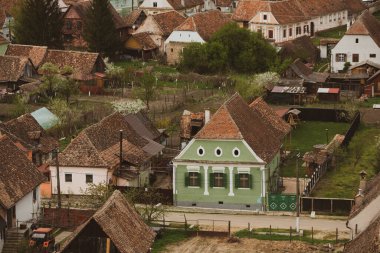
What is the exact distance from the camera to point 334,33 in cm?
11012

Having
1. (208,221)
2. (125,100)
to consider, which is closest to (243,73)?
(125,100)

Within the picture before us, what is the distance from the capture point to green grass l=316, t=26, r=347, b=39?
108238 millimetres

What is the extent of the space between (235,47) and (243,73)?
7.59 ft

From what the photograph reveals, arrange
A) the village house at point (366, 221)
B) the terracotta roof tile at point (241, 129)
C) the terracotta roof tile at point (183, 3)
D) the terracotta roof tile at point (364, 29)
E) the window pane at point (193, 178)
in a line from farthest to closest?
the terracotta roof tile at point (183, 3), the terracotta roof tile at point (364, 29), the window pane at point (193, 178), the terracotta roof tile at point (241, 129), the village house at point (366, 221)

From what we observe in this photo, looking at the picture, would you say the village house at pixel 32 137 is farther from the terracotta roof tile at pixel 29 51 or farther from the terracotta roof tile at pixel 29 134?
the terracotta roof tile at pixel 29 51

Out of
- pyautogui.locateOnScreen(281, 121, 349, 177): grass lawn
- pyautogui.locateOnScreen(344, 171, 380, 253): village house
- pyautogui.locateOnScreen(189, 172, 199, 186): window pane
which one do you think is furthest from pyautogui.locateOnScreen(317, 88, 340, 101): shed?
pyautogui.locateOnScreen(344, 171, 380, 253): village house

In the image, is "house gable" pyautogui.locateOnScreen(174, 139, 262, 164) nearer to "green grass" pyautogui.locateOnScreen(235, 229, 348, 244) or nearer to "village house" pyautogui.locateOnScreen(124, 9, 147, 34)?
"green grass" pyautogui.locateOnScreen(235, 229, 348, 244)

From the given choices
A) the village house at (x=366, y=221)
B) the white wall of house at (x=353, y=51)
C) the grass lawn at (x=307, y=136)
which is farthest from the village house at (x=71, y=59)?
the village house at (x=366, y=221)

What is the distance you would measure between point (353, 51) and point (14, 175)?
149 feet

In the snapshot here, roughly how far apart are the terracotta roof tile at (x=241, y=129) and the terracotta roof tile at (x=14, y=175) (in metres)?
8.79

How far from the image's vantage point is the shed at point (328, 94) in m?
84.8

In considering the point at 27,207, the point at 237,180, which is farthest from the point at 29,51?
the point at 27,207

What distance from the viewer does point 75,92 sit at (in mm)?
86812

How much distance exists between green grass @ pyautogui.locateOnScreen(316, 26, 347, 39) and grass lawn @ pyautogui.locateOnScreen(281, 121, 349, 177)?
30.7 m
